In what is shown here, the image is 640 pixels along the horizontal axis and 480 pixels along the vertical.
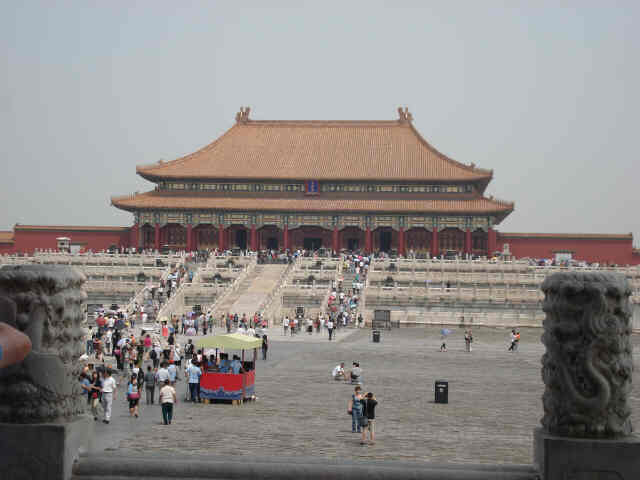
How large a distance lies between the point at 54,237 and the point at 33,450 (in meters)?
73.5

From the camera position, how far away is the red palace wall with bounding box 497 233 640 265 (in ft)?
253

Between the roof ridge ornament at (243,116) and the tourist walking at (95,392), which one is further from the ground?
the roof ridge ornament at (243,116)

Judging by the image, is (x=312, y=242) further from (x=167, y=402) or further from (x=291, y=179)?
(x=167, y=402)

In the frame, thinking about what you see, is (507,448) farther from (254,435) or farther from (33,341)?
(33,341)

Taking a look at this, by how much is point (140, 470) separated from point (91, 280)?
1941 inches

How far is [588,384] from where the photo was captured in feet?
32.6

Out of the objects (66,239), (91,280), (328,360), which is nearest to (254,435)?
(328,360)

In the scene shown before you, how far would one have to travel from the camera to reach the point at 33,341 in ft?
32.6

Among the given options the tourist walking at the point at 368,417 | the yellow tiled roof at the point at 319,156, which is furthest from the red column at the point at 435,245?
the tourist walking at the point at 368,417

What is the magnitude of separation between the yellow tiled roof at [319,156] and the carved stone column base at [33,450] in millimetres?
72015

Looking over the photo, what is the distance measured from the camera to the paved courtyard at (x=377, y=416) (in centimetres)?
1675

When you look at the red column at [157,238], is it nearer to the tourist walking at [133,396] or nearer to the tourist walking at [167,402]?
the tourist walking at [133,396]

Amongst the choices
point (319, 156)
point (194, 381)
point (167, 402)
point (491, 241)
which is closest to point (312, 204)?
point (319, 156)

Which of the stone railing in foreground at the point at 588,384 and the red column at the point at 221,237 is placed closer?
the stone railing in foreground at the point at 588,384
